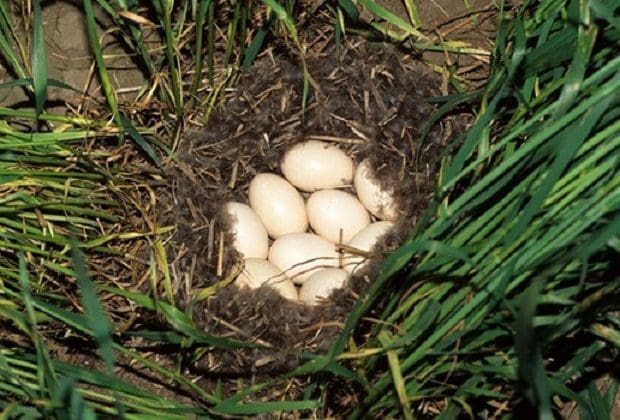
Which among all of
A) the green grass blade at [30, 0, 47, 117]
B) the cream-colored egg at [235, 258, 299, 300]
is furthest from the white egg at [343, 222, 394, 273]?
the green grass blade at [30, 0, 47, 117]

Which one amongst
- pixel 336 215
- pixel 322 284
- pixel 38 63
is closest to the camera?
pixel 38 63

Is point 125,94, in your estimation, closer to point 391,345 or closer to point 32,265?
point 32,265

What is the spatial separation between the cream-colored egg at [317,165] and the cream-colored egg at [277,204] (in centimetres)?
4

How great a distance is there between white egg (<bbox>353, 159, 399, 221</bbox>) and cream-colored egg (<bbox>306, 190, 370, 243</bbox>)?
1.1 inches

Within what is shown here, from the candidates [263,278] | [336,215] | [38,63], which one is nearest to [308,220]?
[336,215]

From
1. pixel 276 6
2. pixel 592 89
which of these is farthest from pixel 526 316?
pixel 276 6

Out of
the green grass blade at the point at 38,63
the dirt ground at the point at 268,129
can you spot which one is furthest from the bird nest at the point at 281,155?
the green grass blade at the point at 38,63

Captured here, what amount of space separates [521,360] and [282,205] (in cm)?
92

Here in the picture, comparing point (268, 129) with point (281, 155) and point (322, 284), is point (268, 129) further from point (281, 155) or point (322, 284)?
point (322, 284)

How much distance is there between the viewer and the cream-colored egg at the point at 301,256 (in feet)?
8.24

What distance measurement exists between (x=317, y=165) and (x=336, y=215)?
128mm

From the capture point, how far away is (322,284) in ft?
7.97

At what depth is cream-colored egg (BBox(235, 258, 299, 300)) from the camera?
246cm

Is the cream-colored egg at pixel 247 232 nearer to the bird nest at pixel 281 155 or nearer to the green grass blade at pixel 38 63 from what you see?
the bird nest at pixel 281 155
